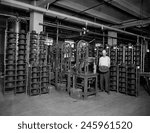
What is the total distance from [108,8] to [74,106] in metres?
5.00

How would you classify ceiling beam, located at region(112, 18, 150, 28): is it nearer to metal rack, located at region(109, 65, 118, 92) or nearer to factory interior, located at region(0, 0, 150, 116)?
factory interior, located at region(0, 0, 150, 116)

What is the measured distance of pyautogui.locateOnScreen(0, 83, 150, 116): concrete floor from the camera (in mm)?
3660

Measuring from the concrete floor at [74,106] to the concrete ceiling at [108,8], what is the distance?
3.80 meters

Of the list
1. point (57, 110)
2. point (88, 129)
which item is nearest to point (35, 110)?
point (57, 110)

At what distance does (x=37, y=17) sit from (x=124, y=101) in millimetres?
5044

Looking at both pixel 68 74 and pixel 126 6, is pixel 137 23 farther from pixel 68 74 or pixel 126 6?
pixel 68 74

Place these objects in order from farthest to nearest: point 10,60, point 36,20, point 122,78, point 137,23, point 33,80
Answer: point 137,23 → point 36,20 → point 122,78 → point 33,80 → point 10,60

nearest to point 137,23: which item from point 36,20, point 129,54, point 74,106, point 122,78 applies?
point 129,54

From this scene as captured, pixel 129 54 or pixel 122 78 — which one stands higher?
pixel 129 54

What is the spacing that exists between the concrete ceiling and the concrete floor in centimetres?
380

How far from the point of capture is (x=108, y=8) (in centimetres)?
652

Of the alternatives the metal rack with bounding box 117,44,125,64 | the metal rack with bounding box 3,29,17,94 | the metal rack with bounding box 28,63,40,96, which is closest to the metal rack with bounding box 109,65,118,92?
the metal rack with bounding box 117,44,125,64

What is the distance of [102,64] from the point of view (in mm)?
5688

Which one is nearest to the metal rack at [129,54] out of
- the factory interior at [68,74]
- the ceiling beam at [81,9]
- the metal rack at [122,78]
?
the factory interior at [68,74]
